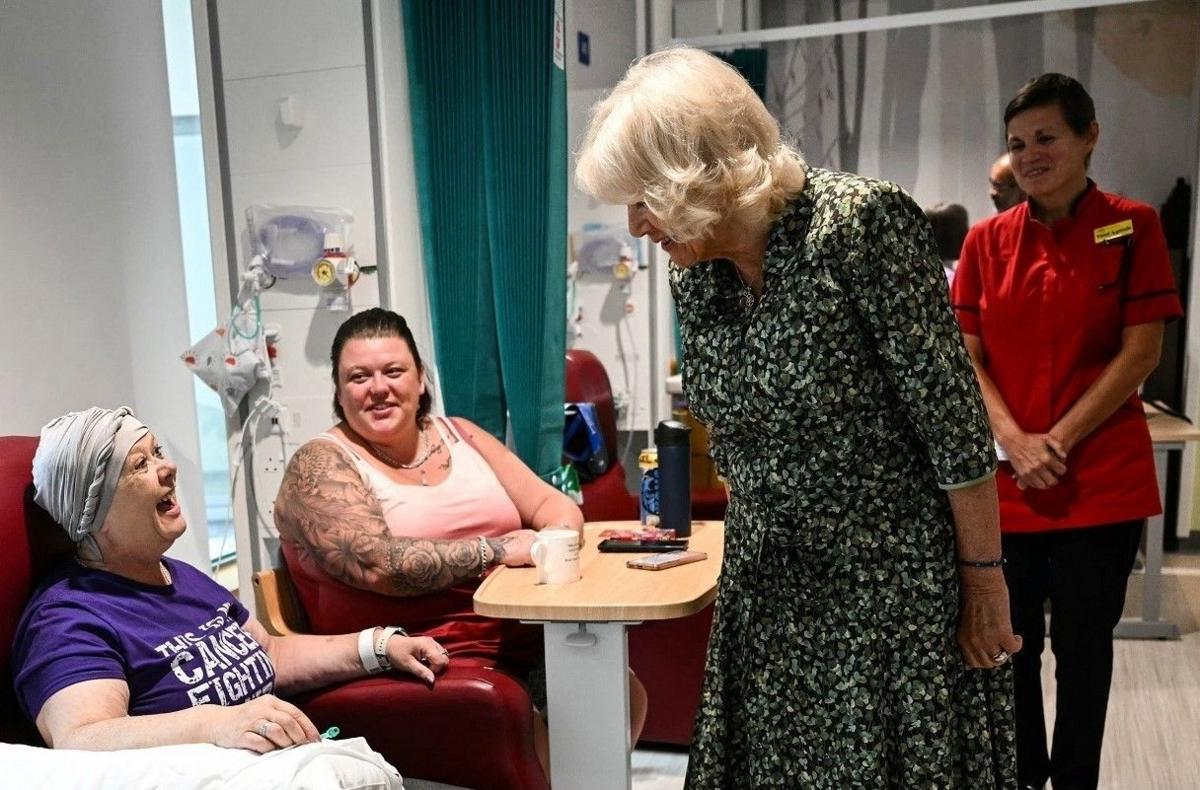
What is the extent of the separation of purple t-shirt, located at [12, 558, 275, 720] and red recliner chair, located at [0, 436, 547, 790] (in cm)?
10

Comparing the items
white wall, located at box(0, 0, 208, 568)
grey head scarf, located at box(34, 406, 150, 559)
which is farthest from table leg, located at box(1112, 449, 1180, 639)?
white wall, located at box(0, 0, 208, 568)

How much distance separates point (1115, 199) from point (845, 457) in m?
1.12

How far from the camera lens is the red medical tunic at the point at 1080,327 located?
72.4 inches

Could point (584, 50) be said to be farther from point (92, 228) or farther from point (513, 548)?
point (513, 548)

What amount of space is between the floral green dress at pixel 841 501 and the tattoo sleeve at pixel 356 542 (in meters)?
0.65

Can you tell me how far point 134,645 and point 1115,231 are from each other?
Answer: 1.87m

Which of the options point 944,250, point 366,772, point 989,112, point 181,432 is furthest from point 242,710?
point 989,112

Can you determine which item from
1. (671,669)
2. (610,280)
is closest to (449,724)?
(671,669)

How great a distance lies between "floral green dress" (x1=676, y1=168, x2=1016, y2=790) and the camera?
3.64 ft

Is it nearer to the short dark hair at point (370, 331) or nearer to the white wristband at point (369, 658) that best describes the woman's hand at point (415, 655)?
the white wristband at point (369, 658)

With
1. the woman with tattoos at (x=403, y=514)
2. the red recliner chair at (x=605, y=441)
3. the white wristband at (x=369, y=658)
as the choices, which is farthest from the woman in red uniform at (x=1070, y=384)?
the white wristband at (x=369, y=658)

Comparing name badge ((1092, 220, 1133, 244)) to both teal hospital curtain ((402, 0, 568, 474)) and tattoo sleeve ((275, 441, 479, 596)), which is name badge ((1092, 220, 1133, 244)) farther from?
tattoo sleeve ((275, 441, 479, 596))

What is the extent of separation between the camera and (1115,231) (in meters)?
1.83

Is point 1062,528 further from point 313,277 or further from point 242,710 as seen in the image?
point 313,277
